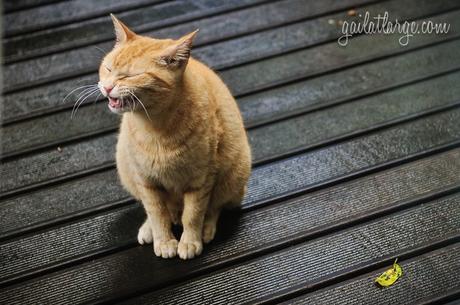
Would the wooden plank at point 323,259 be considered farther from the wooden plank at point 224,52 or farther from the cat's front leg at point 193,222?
the wooden plank at point 224,52

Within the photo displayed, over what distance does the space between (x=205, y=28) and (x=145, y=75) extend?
120 cm

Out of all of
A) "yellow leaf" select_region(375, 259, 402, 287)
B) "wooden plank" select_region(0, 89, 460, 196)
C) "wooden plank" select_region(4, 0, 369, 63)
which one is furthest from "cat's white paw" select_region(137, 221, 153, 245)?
"wooden plank" select_region(4, 0, 369, 63)

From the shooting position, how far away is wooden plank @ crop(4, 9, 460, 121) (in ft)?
6.66

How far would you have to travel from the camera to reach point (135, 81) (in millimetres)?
1218

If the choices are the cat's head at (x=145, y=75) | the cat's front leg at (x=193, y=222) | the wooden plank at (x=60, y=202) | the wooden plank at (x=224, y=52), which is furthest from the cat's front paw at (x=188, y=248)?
the wooden plank at (x=224, y=52)

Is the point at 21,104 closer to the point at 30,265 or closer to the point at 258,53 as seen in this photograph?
the point at 30,265

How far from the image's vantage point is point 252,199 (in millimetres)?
1660

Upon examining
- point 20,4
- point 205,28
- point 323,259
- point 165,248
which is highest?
point 205,28

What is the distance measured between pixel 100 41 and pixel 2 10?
1.77 feet

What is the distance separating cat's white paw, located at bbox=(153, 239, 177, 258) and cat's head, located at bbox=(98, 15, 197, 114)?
403 mm

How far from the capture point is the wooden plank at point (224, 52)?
7.02 feet

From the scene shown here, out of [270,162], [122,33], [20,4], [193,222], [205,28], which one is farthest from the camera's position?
[20,4]

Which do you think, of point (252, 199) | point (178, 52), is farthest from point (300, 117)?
point (178, 52)

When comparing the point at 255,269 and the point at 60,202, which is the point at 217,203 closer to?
A: the point at 255,269
